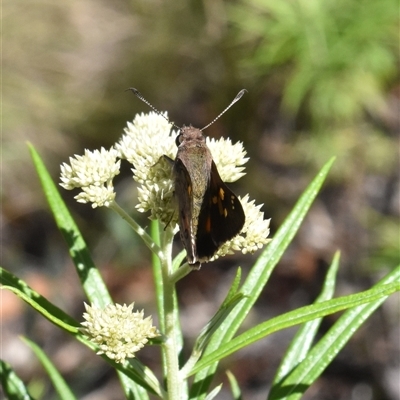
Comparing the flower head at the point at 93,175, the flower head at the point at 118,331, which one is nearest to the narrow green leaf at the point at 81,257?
the flower head at the point at 93,175

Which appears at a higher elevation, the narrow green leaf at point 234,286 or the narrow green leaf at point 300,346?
the narrow green leaf at point 234,286

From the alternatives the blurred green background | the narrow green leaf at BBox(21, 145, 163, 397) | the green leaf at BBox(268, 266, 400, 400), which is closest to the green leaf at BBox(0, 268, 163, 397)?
the narrow green leaf at BBox(21, 145, 163, 397)

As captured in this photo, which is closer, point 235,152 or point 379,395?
point 235,152

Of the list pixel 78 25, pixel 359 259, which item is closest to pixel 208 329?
pixel 359 259

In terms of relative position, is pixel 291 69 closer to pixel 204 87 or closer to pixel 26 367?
pixel 204 87

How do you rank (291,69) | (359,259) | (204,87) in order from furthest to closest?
(204,87)
(291,69)
(359,259)

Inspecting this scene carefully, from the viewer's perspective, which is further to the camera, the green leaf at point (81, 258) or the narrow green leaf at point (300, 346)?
the narrow green leaf at point (300, 346)

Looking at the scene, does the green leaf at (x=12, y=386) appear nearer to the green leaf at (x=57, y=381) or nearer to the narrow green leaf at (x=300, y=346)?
the green leaf at (x=57, y=381)
